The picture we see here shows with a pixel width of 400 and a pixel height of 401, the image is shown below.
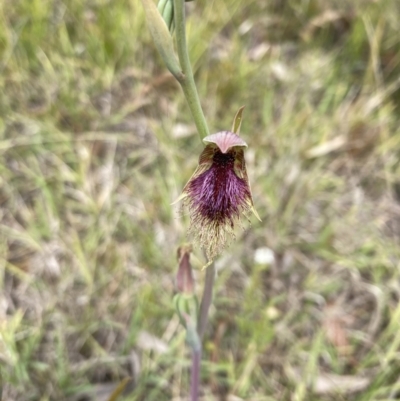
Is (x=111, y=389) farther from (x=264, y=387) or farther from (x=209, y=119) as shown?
(x=209, y=119)

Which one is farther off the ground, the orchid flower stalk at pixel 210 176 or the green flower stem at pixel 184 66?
the green flower stem at pixel 184 66

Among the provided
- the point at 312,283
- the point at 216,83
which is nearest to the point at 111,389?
the point at 312,283

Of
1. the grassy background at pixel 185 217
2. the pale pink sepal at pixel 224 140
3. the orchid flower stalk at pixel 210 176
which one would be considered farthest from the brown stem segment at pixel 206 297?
the grassy background at pixel 185 217

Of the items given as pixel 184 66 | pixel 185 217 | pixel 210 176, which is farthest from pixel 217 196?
pixel 185 217

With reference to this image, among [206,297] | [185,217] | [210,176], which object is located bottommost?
[206,297]

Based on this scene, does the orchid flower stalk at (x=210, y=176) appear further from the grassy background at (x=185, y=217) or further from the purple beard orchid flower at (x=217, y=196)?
the grassy background at (x=185, y=217)

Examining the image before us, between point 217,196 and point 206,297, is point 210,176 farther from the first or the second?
point 206,297
